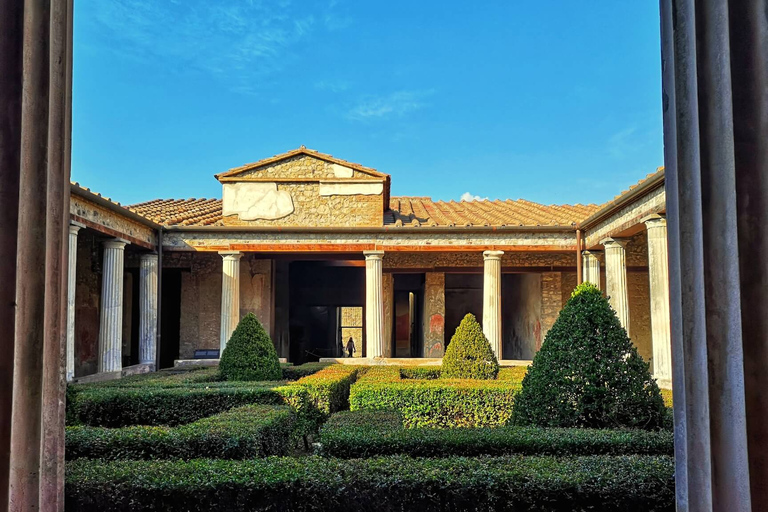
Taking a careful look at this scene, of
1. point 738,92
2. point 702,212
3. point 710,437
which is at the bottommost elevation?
point 710,437

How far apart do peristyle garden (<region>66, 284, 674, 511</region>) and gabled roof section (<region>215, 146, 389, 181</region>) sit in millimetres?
7174

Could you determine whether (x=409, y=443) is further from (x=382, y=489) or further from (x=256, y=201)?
(x=256, y=201)

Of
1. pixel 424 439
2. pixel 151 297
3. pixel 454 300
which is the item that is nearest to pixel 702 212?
pixel 424 439

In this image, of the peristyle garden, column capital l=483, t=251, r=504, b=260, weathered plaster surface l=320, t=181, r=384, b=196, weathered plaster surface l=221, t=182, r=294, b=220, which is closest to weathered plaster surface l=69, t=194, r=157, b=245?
weathered plaster surface l=221, t=182, r=294, b=220

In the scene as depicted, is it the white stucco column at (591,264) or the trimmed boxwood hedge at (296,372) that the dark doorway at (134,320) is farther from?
the white stucco column at (591,264)

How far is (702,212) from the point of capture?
1.56m

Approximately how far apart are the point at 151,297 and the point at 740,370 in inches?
515

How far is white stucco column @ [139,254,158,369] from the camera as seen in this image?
41.8 feet

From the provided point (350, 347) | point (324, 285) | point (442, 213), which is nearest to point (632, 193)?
point (442, 213)

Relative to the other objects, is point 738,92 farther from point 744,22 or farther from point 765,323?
point 765,323

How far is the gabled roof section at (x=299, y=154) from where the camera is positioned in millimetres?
13258

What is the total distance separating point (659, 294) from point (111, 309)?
1064 cm

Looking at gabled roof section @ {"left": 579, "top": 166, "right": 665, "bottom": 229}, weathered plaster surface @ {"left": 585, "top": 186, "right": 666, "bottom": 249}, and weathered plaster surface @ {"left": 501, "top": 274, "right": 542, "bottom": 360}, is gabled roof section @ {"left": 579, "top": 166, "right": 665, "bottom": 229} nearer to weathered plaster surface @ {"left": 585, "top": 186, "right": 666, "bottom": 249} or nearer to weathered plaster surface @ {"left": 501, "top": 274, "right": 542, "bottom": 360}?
weathered plaster surface @ {"left": 585, "top": 186, "right": 666, "bottom": 249}

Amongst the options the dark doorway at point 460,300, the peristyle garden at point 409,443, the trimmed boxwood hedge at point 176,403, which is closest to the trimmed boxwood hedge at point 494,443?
the peristyle garden at point 409,443
